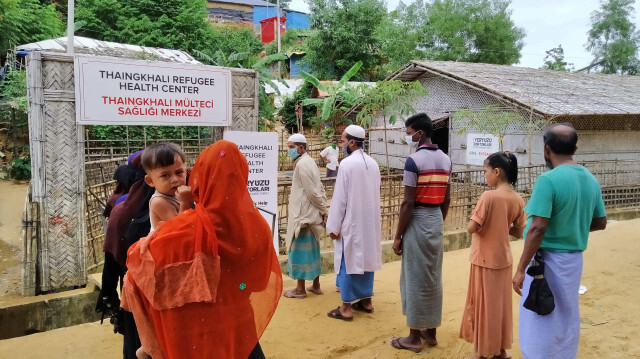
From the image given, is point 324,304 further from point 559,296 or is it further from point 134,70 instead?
point 134,70

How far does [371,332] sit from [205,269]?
97.1 inches

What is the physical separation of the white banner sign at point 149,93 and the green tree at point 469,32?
2378cm

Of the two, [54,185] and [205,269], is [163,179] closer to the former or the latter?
[205,269]

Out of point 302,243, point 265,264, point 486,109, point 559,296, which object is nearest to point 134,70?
point 302,243

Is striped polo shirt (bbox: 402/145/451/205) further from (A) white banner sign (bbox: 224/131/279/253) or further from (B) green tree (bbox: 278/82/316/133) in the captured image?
(B) green tree (bbox: 278/82/316/133)

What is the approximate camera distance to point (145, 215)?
261cm

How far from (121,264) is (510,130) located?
12050 mm

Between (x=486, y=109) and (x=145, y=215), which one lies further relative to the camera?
(x=486, y=109)

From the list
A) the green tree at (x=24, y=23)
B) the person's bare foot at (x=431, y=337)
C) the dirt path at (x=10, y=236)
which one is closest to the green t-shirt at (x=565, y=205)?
the person's bare foot at (x=431, y=337)

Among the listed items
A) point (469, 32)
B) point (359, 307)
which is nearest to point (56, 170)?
point (359, 307)

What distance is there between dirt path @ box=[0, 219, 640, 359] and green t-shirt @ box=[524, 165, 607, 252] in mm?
1353

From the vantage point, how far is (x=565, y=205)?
8.75ft

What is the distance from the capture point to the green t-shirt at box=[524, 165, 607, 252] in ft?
8.70

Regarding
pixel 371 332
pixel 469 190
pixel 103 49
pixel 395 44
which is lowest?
pixel 371 332
